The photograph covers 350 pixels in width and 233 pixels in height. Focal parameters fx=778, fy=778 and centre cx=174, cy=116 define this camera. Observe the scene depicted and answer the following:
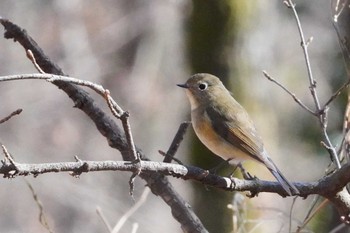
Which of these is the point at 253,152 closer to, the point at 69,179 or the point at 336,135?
the point at 336,135

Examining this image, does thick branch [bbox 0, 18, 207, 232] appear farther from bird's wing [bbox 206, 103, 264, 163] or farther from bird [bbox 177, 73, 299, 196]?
bird's wing [bbox 206, 103, 264, 163]

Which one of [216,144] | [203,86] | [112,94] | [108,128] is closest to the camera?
[108,128]

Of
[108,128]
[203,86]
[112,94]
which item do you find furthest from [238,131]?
[112,94]

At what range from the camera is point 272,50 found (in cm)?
549

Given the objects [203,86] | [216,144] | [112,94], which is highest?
[112,94]

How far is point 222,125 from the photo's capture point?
3580mm

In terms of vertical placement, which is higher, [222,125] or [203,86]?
[203,86]

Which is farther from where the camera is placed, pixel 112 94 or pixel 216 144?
pixel 112 94

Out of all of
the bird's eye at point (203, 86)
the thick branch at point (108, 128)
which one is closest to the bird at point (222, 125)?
the bird's eye at point (203, 86)

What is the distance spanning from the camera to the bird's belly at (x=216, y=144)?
3.45 metres

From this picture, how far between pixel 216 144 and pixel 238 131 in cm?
13

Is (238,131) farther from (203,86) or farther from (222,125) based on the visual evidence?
(203,86)

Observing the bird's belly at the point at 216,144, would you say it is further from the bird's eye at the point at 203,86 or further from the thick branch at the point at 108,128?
the thick branch at the point at 108,128

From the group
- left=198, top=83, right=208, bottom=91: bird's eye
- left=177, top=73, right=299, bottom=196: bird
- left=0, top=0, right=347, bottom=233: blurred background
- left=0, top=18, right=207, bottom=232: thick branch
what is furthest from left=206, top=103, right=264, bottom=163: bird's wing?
left=0, top=0, right=347, bottom=233: blurred background
